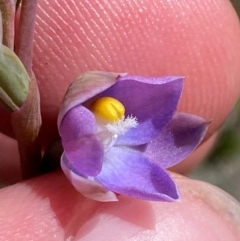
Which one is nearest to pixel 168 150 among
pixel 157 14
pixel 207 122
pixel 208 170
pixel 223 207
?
pixel 207 122

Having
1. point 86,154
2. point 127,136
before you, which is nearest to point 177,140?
point 127,136

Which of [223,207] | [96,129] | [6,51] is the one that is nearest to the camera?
[6,51]

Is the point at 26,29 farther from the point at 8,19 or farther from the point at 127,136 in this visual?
the point at 127,136

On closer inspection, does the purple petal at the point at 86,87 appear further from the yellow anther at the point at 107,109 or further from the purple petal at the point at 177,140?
the purple petal at the point at 177,140

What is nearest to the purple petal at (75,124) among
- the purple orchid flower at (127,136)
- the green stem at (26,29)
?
the purple orchid flower at (127,136)

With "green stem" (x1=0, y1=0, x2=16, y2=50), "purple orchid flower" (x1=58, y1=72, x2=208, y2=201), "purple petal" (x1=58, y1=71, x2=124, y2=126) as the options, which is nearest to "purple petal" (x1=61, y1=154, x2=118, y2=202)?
"purple orchid flower" (x1=58, y1=72, x2=208, y2=201)

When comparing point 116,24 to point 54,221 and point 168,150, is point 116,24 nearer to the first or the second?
point 168,150

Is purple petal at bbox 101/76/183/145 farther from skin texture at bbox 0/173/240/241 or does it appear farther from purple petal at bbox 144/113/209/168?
skin texture at bbox 0/173/240/241
